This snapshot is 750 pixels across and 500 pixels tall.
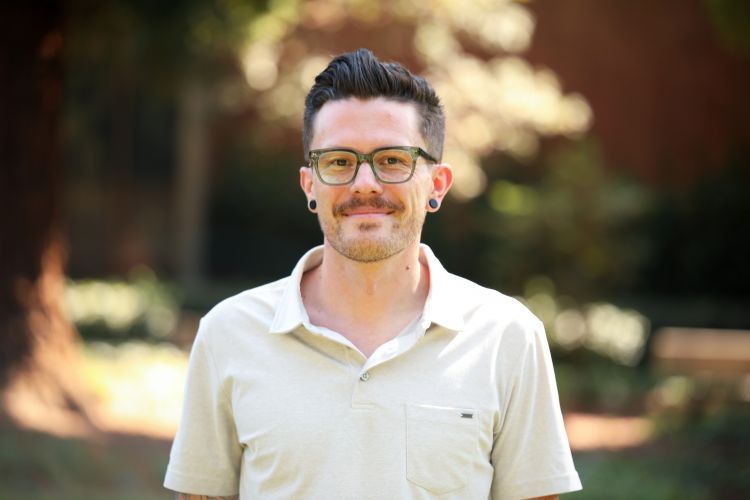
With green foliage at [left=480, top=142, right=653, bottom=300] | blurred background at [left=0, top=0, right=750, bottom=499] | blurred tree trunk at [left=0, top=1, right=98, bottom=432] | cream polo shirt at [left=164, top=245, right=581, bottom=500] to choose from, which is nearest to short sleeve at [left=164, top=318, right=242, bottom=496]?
cream polo shirt at [left=164, top=245, right=581, bottom=500]

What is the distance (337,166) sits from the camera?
9.45 ft

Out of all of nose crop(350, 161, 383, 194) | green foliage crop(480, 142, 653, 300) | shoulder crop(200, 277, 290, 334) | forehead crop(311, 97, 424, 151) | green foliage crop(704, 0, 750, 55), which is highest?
green foliage crop(704, 0, 750, 55)

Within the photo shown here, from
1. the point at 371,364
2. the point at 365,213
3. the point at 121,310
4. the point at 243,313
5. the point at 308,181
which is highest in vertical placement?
the point at 121,310

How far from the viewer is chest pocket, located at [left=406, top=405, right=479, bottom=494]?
8.96 ft

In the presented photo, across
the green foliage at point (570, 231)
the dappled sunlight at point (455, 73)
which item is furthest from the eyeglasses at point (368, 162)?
the green foliage at point (570, 231)

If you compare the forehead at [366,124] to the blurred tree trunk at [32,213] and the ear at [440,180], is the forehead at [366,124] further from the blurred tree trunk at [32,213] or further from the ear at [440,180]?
the blurred tree trunk at [32,213]

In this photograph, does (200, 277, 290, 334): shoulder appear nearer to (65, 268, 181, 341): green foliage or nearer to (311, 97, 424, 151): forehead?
(311, 97, 424, 151): forehead

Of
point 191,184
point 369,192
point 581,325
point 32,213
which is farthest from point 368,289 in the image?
point 191,184

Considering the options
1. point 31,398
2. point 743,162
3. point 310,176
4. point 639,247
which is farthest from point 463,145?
point 310,176

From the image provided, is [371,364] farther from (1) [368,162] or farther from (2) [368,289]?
(1) [368,162]

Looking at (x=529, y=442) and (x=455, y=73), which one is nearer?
(x=529, y=442)

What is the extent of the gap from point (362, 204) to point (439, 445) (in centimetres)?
64

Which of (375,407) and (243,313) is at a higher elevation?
(243,313)

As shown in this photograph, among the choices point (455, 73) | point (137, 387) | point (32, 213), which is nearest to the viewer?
point (32, 213)
